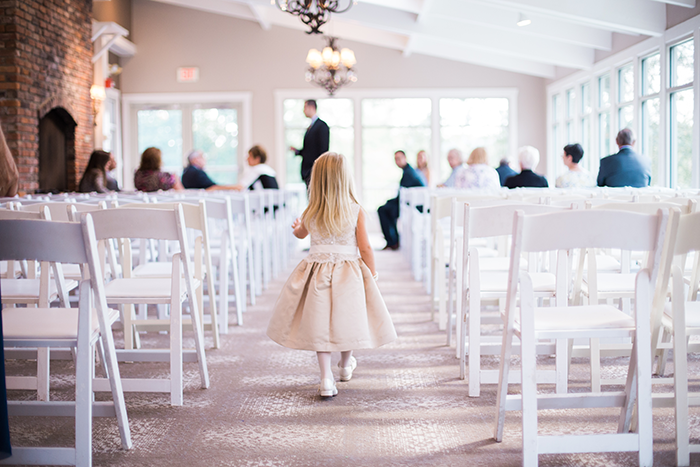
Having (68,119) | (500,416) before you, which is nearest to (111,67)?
(68,119)

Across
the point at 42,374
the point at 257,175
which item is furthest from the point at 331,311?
the point at 257,175

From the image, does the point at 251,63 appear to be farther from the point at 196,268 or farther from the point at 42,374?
the point at 42,374

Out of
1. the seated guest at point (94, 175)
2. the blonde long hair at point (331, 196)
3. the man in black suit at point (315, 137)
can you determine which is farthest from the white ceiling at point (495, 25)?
the blonde long hair at point (331, 196)

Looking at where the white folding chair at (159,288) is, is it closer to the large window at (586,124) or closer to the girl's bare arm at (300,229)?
the girl's bare arm at (300,229)

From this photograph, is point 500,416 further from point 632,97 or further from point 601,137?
point 601,137

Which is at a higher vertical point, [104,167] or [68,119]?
[68,119]

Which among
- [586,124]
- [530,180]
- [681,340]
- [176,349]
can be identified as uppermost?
[586,124]

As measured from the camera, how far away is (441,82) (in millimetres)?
10820

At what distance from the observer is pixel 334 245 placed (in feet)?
A: 8.56

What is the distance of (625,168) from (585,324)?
407 cm

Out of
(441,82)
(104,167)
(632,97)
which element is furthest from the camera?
(441,82)

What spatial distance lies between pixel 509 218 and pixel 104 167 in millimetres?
5650

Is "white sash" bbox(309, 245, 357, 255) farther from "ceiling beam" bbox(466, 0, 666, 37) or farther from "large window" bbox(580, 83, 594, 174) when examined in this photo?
"large window" bbox(580, 83, 594, 174)

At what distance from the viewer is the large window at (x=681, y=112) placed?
627 centimetres
